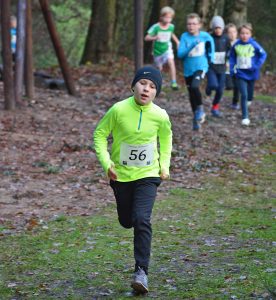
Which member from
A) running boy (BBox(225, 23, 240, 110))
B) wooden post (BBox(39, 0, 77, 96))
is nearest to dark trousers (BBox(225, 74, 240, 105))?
running boy (BBox(225, 23, 240, 110))

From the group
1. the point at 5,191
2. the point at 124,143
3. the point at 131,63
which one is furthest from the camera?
the point at 131,63

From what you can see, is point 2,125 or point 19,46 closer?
point 2,125

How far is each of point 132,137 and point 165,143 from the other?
346 millimetres

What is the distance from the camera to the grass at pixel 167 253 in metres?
6.60

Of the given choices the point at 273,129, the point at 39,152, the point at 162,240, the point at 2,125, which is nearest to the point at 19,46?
the point at 2,125

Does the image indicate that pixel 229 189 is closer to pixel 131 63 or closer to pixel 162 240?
pixel 162 240

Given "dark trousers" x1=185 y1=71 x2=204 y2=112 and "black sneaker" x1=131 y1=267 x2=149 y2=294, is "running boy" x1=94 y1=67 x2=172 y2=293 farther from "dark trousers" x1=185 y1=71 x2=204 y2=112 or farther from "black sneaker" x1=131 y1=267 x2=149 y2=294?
"dark trousers" x1=185 y1=71 x2=204 y2=112

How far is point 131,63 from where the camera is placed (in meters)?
26.5

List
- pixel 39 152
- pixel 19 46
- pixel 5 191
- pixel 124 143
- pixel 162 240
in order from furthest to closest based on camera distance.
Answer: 1. pixel 19 46
2. pixel 39 152
3. pixel 5 191
4. pixel 162 240
5. pixel 124 143

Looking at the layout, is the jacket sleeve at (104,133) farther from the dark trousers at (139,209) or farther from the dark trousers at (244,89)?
the dark trousers at (244,89)

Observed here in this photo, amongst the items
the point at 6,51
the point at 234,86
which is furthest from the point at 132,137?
the point at 234,86

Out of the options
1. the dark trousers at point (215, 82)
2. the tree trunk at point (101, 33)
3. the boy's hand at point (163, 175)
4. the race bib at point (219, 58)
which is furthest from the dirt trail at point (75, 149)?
the tree trunk at point (101, 33)

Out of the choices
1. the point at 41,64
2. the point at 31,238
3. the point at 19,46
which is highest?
the point at 19,46

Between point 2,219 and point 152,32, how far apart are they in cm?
1085
